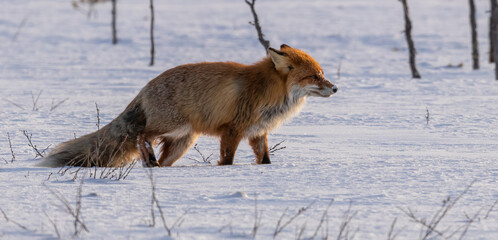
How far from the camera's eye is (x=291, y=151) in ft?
27.1

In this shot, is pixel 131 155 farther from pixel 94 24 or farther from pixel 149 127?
pixel 94 24

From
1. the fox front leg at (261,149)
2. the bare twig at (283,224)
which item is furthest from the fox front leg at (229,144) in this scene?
the bare twig at (283,224)

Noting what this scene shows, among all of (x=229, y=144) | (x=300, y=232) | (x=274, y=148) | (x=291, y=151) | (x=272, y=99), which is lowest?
(x=274, y=148)

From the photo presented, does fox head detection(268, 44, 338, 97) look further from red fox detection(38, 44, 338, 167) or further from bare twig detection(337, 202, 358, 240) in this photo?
bare twig detection(337, 202, 358, 240)

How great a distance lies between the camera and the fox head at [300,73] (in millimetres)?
7145

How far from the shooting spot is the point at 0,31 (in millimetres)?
27203

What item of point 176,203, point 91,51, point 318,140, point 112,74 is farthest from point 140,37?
point 176,203

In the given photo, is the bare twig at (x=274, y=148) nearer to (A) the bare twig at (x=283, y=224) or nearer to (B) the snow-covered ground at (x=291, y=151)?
(B) the snow-covered ground at (x=291, y=151)

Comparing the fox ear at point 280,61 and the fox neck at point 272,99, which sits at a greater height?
the fox ear at point 280,61

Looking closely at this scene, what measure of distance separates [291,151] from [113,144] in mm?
2202

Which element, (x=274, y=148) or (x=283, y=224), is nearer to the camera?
(x=283, y=224)

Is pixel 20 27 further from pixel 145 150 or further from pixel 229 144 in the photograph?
pixel 229 144

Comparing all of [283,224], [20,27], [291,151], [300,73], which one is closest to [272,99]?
[300,73]

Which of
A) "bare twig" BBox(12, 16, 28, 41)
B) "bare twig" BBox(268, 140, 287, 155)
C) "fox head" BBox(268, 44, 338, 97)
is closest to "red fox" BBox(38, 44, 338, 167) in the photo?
"fox head" BBox(268, 44, 338, 97)
